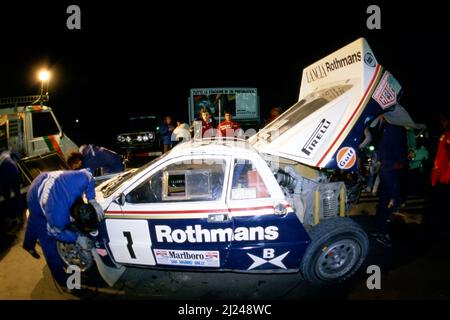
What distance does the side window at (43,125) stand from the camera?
7160 millimetres

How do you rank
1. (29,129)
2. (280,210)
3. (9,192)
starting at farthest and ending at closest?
(29,129), (9,192), (280,210)

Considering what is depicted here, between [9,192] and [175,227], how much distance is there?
4.44 metres

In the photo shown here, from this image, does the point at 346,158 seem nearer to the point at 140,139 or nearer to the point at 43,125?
the point at 43,125

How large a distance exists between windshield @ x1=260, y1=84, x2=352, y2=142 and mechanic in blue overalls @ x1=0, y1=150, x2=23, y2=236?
15.3ft

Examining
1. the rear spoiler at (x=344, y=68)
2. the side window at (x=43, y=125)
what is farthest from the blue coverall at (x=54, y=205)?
the side window at (x=43, y=125)

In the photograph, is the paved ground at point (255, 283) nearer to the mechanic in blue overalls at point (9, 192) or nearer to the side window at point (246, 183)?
the side window at point (246, 183)

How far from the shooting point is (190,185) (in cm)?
339

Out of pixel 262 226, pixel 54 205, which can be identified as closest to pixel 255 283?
pixel 262 226

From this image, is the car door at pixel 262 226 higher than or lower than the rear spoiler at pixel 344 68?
lower

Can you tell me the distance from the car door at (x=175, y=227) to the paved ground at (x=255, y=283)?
0.50m

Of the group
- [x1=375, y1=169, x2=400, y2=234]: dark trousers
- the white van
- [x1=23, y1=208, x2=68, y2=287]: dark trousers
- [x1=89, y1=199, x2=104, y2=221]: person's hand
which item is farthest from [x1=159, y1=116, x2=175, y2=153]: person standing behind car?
[x1=375, y1=169, x2=400, y2=234]: dark trousers

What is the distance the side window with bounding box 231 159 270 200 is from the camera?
10.4 ft

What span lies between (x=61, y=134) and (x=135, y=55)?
23362 mm

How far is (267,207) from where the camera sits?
3.11 meters
